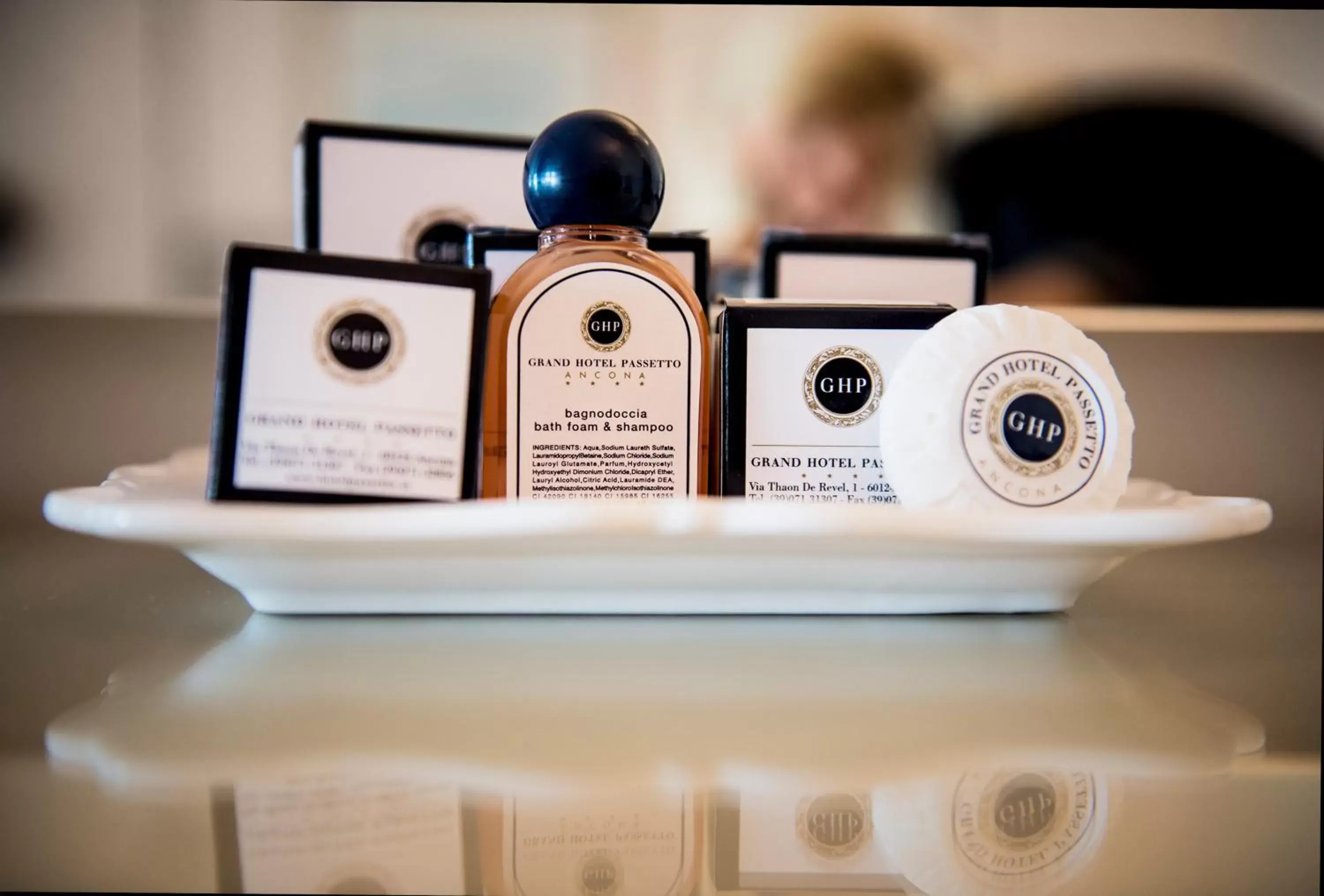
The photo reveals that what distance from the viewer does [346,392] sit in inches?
18.5

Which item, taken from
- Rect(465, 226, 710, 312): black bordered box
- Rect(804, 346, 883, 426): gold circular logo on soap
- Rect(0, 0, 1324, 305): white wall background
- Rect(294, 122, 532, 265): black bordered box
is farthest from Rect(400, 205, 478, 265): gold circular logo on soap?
Rect(0, 0, 1324, 305): white wall background

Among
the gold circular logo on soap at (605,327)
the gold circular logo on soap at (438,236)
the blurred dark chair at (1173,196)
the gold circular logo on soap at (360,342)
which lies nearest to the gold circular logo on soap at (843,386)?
the gold circular logo on soap at (605,327)

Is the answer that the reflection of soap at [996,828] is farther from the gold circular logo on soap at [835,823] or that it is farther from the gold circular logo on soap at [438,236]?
the gold circular logo on soap at [438,236]

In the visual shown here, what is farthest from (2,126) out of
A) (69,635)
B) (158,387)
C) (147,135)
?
(69,635)

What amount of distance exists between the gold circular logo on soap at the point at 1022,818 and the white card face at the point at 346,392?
0.27 m

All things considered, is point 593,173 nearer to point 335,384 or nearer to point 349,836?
point 335,384

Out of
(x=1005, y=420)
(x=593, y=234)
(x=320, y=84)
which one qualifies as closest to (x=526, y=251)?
(x=593, y=234)

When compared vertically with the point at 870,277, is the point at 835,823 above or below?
below

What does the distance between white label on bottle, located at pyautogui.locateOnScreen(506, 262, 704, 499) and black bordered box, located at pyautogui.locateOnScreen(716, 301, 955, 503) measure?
0.10ft

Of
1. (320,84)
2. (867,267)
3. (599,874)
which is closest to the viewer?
(599,874)

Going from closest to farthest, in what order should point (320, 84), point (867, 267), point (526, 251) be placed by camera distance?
point (526, 251), point (867, 267), point (320, 84)

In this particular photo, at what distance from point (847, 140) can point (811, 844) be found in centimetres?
132

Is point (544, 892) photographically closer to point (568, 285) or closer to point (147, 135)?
point (568, 285)

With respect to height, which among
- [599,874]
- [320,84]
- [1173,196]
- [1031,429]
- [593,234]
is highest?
[320,84]
